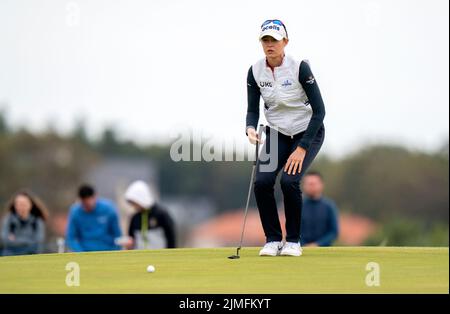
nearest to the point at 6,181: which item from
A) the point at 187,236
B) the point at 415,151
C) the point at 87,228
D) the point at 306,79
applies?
the point at 187,236

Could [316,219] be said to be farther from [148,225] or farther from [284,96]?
[284,96]

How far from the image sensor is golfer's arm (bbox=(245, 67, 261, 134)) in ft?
36.0

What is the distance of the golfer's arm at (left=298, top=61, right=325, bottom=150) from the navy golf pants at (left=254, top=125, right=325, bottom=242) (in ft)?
0.91

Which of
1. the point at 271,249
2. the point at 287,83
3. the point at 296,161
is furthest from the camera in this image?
the point at 271,249

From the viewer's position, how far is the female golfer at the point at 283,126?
10594 millimetres

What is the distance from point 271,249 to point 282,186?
0.77m

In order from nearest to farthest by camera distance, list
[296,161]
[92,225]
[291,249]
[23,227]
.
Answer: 1. [296,161]
2. [291,249]
3. [92,225]
4. [23,227]

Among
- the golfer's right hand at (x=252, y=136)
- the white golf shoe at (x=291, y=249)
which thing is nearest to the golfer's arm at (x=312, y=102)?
the golfer's right hand at (x=252, y=136)

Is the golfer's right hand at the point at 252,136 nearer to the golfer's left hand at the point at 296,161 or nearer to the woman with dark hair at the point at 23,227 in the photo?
the golfer's left hand at the point at 296,161

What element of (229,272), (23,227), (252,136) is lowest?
(229,272)

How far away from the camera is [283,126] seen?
430 inches

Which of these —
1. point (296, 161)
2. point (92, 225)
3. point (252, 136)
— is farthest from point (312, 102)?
point (92, 225)

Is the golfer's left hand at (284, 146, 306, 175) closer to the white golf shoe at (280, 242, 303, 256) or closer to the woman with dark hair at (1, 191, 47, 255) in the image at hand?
the white golf shoe at (280, 242, 303, 256)

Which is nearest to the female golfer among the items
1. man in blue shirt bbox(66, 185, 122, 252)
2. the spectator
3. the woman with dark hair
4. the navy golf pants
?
the navy golf pants
